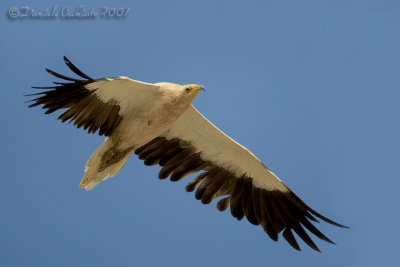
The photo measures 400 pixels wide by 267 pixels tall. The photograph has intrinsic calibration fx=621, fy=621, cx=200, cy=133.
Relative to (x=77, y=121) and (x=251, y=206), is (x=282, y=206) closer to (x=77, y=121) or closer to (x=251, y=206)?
(x=251, y=206)

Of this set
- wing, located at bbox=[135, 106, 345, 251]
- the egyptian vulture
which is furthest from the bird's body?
wing, located at bbox=[135, 106, 345, 251]

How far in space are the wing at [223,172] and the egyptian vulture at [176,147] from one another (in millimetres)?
14

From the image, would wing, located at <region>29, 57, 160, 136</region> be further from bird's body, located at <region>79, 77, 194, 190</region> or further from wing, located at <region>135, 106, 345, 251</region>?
wing, located at <region>135, 106, 345, 251</region>

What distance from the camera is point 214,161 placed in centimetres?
931

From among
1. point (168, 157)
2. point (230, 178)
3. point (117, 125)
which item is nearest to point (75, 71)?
point (117, 125)

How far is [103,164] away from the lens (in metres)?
8.47

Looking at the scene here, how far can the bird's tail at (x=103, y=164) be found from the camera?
841 centimetres

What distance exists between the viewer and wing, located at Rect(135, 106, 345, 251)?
8.93 metres

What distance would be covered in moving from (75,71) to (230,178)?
304 centimetres

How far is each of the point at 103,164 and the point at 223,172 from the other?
1863mm

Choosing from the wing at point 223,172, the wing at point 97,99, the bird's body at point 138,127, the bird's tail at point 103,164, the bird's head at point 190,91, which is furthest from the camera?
the wing at point 223,172

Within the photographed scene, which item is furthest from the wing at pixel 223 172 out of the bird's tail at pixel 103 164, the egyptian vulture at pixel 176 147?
the bird's tail at pixel 103 164

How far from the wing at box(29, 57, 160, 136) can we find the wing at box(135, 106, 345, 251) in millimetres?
780

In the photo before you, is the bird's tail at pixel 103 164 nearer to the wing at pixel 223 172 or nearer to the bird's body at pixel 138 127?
the bird's body at pixel 138 127
